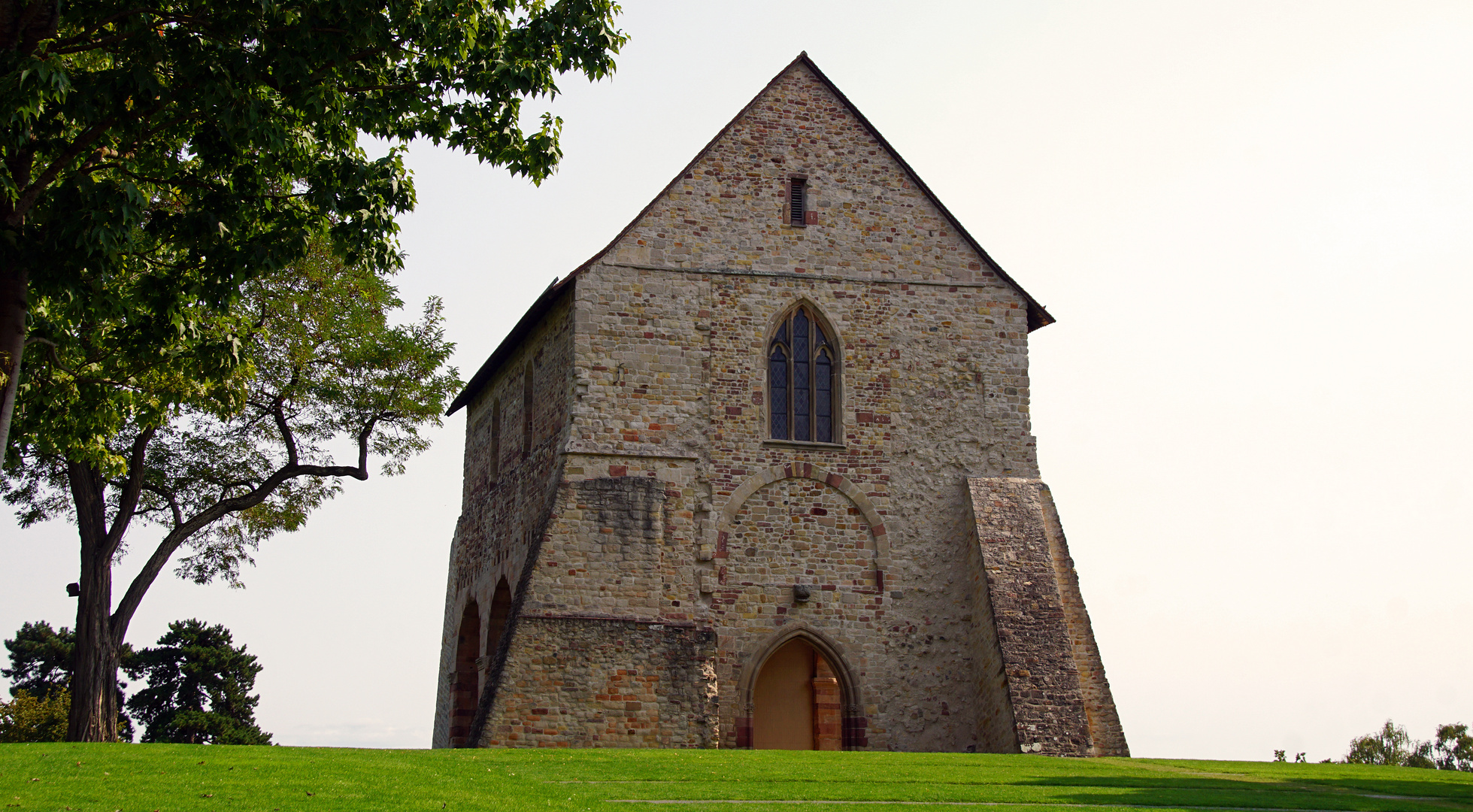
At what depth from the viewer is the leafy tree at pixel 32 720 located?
33281mm

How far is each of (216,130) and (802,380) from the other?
11097mm

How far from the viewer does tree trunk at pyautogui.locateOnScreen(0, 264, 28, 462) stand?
36.9 feet

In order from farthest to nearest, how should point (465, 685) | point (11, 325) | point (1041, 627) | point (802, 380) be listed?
1. point (465, 685)
2. point (802, 380)
3. point (1041, 627)
4. point (11, 325)

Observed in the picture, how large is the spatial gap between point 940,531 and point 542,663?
260 inches

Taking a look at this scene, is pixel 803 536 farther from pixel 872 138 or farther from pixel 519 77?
pixel 519 77

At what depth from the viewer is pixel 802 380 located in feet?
70.0

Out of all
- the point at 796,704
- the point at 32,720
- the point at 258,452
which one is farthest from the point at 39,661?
the point at 796,704

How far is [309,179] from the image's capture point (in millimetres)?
12758

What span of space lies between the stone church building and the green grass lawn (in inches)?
115

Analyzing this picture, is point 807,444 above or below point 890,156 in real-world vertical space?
below

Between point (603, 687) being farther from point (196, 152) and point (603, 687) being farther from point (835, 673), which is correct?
point (196, 152)

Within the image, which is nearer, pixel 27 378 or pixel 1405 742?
pixel 27 378

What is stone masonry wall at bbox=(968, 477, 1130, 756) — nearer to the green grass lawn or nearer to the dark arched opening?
the green grass lawn

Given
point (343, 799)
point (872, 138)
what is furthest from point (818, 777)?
point (872, 138)
